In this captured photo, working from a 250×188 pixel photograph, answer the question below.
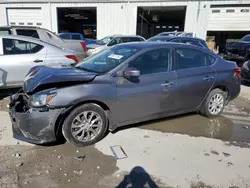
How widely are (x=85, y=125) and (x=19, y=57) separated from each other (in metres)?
3.09

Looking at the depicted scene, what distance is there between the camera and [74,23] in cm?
3325

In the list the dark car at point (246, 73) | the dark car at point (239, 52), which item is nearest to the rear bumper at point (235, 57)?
the dark car at point (239, 52)

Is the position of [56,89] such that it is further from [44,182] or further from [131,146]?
[131,146]

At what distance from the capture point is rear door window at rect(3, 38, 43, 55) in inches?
215

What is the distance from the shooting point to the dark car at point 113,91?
10.4 ft

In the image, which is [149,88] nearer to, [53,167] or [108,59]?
[108,59]

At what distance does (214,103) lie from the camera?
15.5 ft

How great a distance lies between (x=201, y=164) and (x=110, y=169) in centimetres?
126

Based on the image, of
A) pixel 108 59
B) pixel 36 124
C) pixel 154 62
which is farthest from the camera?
pixel 108 59

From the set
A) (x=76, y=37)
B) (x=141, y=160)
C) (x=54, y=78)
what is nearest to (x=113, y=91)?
(x=54, y=78)

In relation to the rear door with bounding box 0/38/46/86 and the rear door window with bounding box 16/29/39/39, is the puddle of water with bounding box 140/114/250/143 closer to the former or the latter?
the rear door with bounding box 0/38/46/86

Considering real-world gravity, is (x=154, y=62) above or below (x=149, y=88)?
above

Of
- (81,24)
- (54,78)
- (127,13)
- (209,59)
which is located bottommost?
(54,78)

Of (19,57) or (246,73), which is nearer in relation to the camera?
(19,57)
